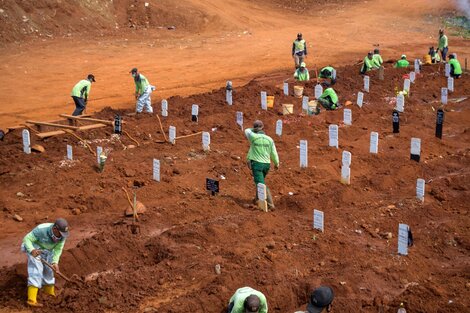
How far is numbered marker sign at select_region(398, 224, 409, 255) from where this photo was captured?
11.3 m

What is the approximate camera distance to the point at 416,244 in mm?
12133

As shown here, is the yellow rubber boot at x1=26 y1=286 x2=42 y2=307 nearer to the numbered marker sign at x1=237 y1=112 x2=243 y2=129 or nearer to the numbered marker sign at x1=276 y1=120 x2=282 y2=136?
the numbered marker sign at x1=276 y1=120 x2=282 y2=136

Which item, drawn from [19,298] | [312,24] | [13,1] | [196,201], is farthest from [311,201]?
[312,24]

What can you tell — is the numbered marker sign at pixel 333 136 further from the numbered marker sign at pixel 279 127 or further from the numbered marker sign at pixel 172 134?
the numbered marker sign at pixel 172 134

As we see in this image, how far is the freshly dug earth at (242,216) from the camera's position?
34.8 ft

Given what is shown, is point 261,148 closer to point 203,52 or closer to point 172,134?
point 172,134

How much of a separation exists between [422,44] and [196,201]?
27068mm

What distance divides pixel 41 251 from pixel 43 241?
19 cm

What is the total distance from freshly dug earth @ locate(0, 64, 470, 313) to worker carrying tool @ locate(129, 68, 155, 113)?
1.94 ft

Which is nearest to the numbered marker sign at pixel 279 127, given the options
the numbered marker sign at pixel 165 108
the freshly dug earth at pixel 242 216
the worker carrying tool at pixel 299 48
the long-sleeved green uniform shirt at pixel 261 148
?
the freshly dug earth at pixel 242 216

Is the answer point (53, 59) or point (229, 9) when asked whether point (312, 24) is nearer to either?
point (229, 9)

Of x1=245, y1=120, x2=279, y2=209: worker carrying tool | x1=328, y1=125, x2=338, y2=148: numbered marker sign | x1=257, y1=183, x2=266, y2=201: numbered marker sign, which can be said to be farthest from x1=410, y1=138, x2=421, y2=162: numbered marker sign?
x1=257, y1=183, x2=266, y2=201: numbered marker sign

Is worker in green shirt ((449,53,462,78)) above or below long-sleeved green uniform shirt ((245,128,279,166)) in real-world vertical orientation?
below

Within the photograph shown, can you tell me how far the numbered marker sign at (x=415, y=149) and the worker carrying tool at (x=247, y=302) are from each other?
849 centimetres
